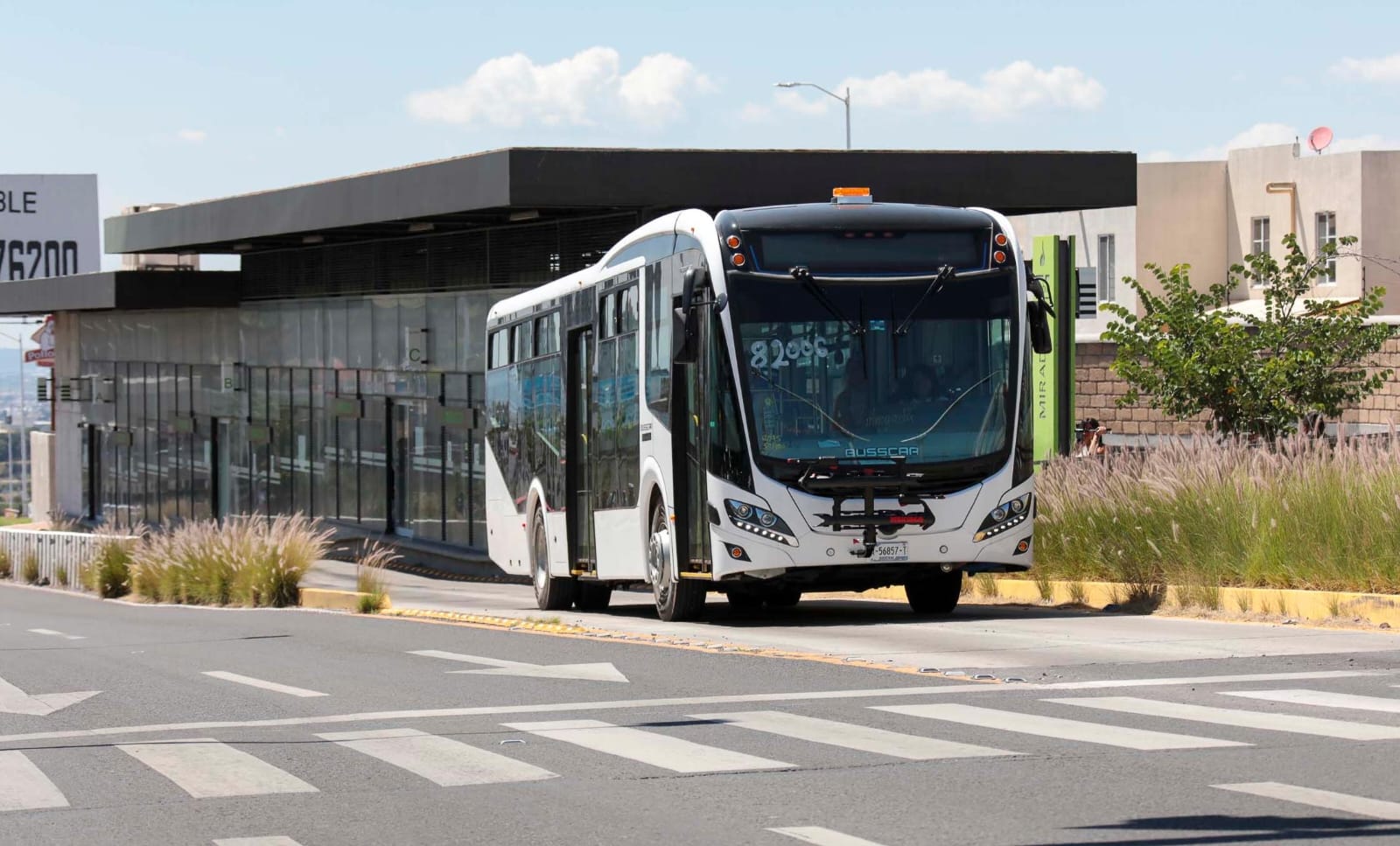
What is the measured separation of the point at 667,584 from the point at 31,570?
27.0m

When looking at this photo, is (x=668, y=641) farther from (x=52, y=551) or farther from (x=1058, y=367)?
(x=52, y=551)

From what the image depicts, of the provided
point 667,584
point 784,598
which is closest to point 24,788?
point 667,584

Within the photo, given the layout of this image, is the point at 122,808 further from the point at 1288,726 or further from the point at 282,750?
the point at 1288,726

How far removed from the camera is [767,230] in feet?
56.3

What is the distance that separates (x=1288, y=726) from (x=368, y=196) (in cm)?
2908

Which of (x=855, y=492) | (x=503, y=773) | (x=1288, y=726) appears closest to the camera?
(x=503, y=773)

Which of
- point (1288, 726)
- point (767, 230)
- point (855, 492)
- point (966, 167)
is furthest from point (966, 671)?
point (966, 167)

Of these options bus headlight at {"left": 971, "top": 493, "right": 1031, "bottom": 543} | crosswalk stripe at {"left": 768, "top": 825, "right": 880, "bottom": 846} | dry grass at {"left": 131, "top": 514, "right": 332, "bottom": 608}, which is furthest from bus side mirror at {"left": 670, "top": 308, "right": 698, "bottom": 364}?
dry grass at {"left": 131, "top": 514, "right": 332, "bottom": 608}

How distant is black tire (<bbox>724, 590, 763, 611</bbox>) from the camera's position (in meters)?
19.8

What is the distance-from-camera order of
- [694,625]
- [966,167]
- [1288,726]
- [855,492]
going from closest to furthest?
1. [1288,726]
2. [855,492]
3. [694,625]
4. [966,167]

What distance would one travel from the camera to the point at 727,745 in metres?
9.67

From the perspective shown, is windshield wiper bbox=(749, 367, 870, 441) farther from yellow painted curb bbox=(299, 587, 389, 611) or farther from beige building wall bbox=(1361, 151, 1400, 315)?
beige building wall bbox=(1361, 151, 1400, 315)

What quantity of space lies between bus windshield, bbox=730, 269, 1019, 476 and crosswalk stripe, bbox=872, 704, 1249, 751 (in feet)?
19.3

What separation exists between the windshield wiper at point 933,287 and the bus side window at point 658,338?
2.15 metres
